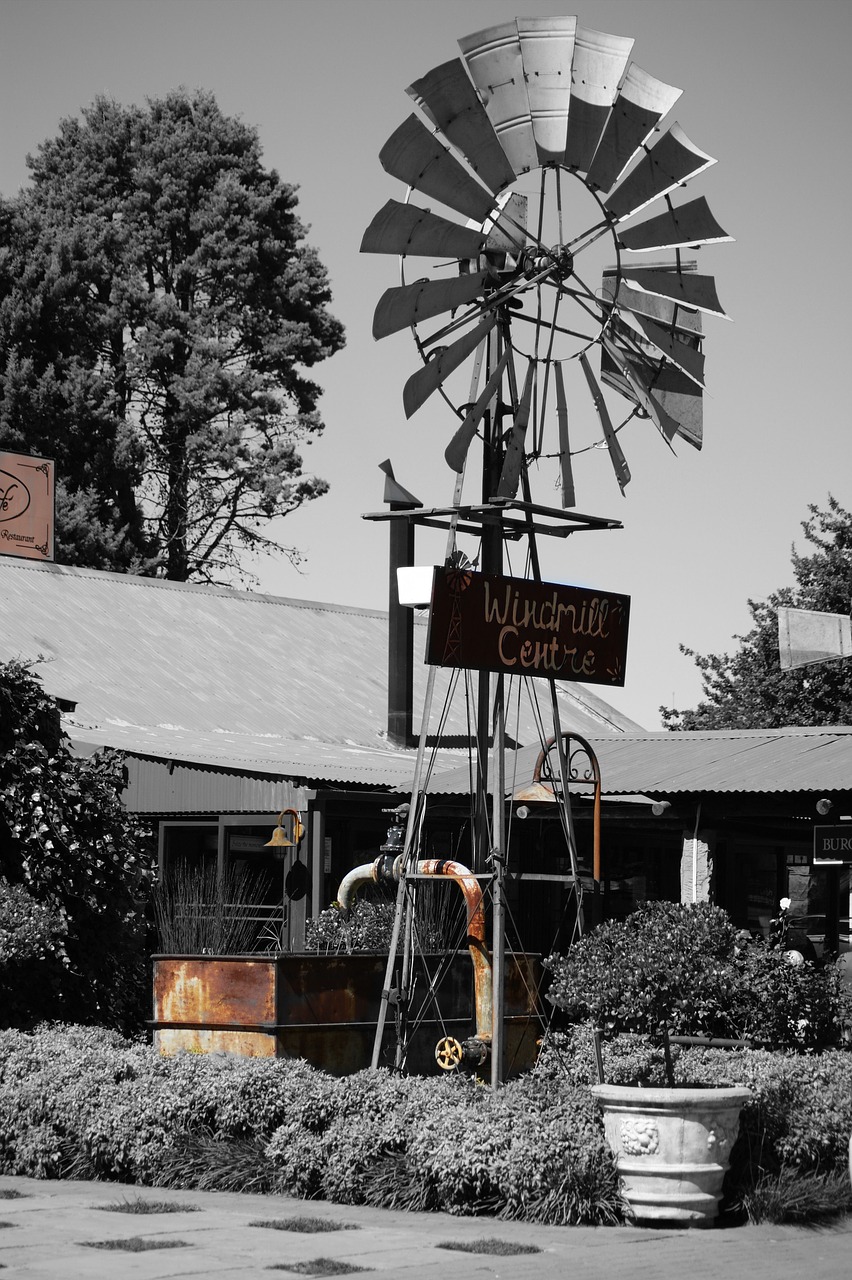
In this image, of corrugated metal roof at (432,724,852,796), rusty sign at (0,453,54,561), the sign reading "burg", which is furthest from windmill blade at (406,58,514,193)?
rusty sign at (0,453,54,561)

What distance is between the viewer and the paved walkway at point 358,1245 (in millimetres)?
7078

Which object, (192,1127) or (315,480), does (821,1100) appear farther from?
(315,480)

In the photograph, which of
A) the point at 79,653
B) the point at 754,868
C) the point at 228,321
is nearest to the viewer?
the point at 754,868

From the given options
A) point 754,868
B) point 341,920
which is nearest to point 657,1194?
point 341,920

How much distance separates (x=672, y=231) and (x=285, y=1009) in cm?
581

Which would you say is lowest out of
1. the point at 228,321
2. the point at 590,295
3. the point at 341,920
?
the point at 341,920

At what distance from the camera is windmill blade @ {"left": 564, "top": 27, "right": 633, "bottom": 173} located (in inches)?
415

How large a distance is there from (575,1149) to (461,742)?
1824 cm

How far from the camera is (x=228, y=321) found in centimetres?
4303

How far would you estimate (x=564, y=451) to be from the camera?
11531 mm

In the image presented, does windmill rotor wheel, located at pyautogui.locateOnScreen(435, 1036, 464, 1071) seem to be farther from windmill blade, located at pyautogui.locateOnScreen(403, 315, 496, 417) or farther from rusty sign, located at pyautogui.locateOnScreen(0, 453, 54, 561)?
rusty sign, located at pyautogui.locateOnScreen(0, 453, 54, 561)

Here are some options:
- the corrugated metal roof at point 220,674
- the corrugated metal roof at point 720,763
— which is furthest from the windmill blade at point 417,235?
the corrugated metal roof at point 220,674

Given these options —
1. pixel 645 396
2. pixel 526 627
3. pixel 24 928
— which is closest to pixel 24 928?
pixel 24 928

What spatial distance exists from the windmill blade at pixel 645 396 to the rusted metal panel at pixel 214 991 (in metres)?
4.53
